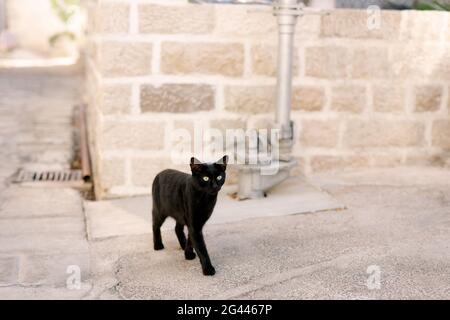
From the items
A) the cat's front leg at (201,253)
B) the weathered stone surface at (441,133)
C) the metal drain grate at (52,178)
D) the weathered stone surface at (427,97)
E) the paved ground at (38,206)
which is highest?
the weathered stone surface at (427,97)

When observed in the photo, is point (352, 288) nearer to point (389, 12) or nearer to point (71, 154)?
point (389, 12)

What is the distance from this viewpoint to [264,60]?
162 inches

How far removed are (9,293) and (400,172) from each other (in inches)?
115

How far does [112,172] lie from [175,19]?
1.07 metres

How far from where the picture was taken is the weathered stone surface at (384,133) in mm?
4395

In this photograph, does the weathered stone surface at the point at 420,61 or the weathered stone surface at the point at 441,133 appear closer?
the weathered stone surface at the point at 420,61

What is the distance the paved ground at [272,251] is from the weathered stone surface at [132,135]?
0.49 meters

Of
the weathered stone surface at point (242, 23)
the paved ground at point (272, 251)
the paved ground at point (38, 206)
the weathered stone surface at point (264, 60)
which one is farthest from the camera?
the weathered stone surface at point (264, 60)

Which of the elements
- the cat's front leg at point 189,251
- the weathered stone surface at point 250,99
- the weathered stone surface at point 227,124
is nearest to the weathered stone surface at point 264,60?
the weathered stone surface at point 250,99

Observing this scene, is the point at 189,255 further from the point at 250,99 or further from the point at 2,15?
the point at 2,15

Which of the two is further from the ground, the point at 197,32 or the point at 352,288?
the point at 197,32

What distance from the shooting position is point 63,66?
11.7m

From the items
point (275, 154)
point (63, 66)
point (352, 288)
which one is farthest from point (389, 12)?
point (63, 66)

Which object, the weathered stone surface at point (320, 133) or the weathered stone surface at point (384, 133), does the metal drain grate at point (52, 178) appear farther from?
the weathered stone surface at point (384, 133)
